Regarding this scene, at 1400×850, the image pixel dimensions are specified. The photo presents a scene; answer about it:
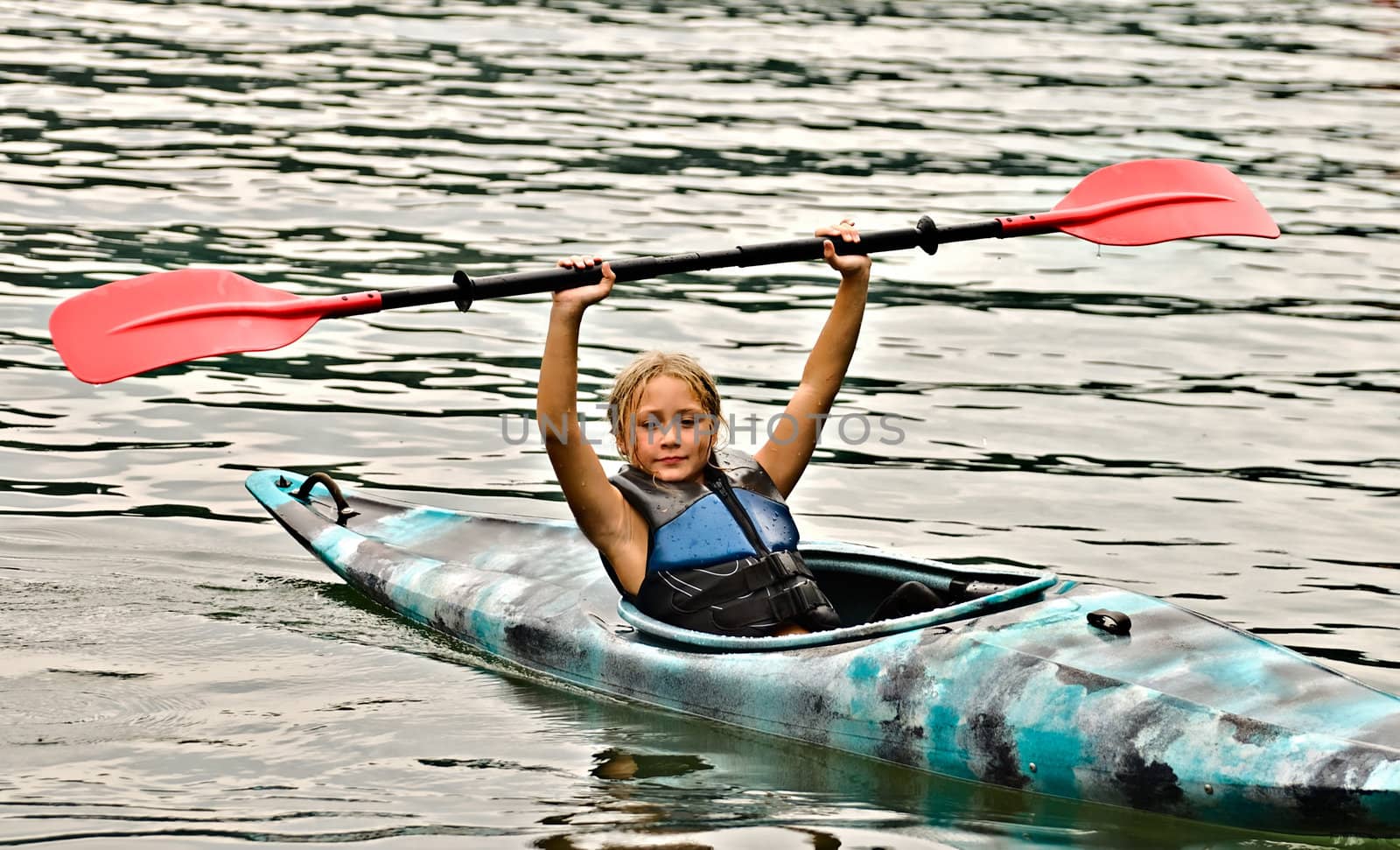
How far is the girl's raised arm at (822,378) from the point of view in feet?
18.3

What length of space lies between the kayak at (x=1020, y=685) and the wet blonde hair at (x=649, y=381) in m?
0.56

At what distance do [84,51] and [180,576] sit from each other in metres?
11.3

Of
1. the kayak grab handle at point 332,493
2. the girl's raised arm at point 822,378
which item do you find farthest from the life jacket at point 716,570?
the kayak grab handle at point 332,493

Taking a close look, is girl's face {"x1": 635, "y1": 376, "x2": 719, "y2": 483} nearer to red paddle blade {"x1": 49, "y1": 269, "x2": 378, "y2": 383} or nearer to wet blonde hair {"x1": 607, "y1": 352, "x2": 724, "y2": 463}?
wet blonde hair {"x1": 607, "y1": 352, "x2": 724, "y2": 463}

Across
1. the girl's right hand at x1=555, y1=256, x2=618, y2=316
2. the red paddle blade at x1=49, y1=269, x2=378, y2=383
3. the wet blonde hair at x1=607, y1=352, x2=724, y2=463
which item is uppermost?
the girl's right hand at x1=555, y1=256, x2=618, y2=316

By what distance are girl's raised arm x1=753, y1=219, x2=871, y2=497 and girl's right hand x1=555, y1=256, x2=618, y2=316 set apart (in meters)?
0.70

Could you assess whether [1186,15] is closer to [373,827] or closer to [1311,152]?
[1311,152]

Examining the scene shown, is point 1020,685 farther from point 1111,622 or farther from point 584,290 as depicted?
point 584,290

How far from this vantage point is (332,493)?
6.70 meters

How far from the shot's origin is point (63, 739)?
4.84 metres

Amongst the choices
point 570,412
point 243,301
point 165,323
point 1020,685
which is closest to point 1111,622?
point 1020,685

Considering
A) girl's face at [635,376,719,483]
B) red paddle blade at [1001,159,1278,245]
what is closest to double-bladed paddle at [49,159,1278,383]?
girl's face at [635,376,719,483]

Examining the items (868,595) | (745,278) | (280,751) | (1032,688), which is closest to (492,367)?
(745,278)

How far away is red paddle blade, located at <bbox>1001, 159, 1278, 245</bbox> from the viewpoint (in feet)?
21.6
